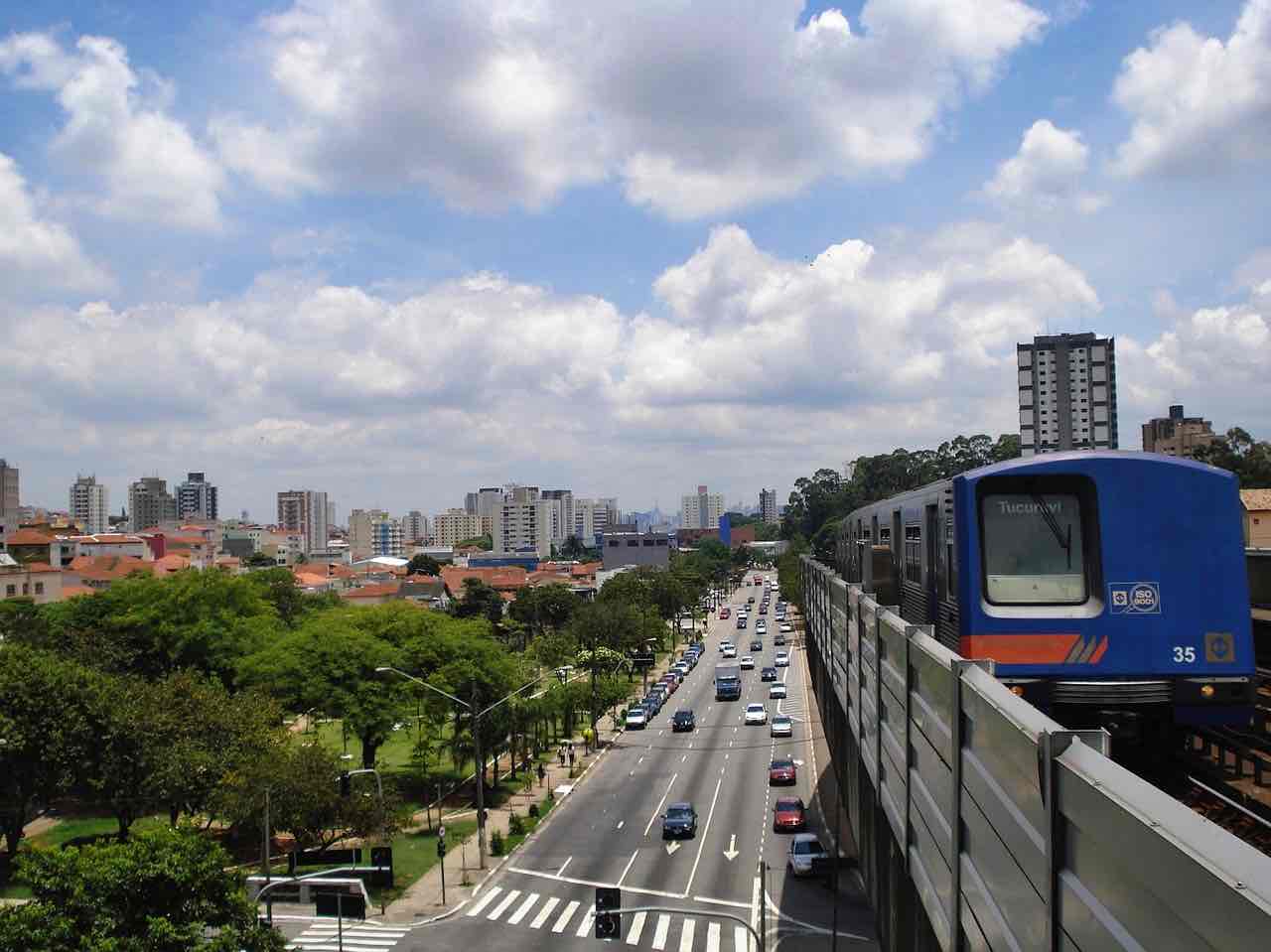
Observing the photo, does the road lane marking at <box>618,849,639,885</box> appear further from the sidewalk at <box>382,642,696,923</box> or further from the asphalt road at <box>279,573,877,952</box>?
the sidewalk at <box>382,642,696,923</box>

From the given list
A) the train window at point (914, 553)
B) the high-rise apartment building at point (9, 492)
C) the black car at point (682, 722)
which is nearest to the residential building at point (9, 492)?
the high-rise apartment building at point (9, 492)

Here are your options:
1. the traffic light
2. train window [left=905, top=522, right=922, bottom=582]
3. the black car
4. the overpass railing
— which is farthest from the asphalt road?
the overpass railing

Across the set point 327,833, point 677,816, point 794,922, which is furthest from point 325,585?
point 794,922

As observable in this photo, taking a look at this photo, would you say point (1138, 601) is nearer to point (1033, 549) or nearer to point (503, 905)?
point (1033, 549)

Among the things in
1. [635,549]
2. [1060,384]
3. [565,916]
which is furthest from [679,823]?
[635,549]

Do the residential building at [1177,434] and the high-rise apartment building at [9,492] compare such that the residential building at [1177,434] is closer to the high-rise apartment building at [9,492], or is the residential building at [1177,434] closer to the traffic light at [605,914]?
the traffic light at [605,914]

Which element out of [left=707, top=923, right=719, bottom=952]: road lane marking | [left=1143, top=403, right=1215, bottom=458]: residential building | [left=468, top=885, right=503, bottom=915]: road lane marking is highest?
[left=1143, top=403, right=1215, bottom=458]: residential building
